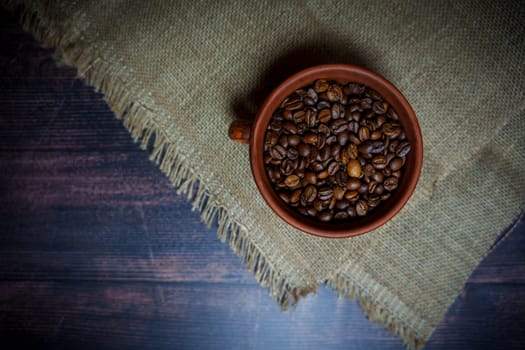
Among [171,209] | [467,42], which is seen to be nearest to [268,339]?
[171,209]

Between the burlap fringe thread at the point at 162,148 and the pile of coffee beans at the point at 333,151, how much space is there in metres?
0.28

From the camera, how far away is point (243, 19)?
1.15m

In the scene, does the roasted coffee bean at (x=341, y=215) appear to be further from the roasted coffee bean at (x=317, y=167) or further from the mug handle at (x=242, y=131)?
the mug handle at (x=242, y=131)

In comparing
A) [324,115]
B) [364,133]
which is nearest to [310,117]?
[324,115]

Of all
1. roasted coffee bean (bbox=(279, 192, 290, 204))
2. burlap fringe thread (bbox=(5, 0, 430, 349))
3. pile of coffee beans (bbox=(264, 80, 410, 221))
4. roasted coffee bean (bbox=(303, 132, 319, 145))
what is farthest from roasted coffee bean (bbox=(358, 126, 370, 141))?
burlap fringe thread (bbox=(5, 0, 430, 349))

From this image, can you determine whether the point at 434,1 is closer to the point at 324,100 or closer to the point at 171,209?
the point at 324,100

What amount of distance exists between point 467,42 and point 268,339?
1.08 metres

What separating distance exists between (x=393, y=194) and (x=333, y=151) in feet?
0.58

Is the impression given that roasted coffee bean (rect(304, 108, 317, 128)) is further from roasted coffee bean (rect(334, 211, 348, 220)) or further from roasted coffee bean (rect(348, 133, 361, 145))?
roasted coffee bean (rect(334, 211, 348, 220))

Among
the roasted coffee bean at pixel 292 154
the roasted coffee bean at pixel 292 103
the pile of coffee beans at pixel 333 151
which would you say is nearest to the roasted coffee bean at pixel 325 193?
the pile of coffee beans at pixel 333 151

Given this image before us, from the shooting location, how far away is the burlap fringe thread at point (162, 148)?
1169 mm

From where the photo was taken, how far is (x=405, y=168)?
3.18 feet

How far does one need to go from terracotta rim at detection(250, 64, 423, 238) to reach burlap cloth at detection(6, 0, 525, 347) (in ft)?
0.66

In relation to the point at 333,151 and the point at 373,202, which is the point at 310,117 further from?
the point at 373,202
